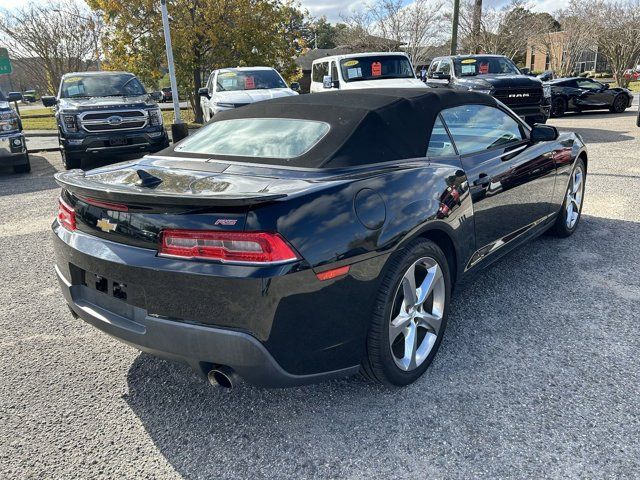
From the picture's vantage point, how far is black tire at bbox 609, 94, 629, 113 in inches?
671

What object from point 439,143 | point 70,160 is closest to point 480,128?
point 439,143

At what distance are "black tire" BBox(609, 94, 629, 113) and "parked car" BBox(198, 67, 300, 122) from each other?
11521 mm

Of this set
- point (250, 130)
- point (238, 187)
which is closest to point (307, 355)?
point (238, 187)

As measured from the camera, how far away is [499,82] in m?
11.6

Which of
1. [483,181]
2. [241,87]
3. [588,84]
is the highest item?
[241,87]

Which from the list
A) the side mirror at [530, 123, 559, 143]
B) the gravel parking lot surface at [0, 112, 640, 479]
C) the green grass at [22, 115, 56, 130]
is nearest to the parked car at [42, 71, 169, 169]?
the gravel parking lot surface at [0, 112, 640, 479]

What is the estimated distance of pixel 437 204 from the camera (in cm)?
276

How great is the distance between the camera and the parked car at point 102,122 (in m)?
9.17

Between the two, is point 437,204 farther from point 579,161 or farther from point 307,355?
point 579,161

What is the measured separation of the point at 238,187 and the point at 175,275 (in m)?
0.48

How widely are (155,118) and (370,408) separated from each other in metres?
8.64

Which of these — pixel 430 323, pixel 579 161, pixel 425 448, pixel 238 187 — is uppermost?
pixel 238 187

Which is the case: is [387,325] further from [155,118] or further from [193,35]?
[193,35]

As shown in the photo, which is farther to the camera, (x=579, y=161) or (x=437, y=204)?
(x=579, y=161)
